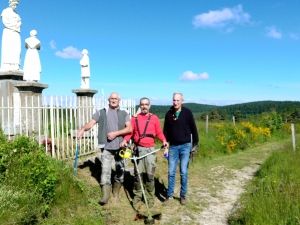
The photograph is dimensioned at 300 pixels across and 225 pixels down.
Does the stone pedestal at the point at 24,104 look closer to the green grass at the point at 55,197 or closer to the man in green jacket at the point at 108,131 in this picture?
the green grass at the point at 55,197

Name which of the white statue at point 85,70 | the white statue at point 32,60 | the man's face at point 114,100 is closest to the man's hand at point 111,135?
the man's face at point 114,100

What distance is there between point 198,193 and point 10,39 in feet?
22.1

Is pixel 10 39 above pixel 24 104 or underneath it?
above

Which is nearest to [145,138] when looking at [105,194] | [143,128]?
[143,128]

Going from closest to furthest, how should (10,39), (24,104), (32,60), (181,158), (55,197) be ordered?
1. (55,197)
2. (181,158)
3. (24,104)
4. (32,60)
5. (10,39)

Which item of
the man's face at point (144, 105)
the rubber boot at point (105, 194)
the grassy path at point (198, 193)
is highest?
the man's face at point (144, 105)

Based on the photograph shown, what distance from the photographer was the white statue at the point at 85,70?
1104 centimetres

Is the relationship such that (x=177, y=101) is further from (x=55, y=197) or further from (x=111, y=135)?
(x=55, y=197)

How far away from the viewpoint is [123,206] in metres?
5.16

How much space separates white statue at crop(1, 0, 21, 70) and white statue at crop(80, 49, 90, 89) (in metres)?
3.03

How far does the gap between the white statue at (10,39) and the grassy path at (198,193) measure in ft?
12.9

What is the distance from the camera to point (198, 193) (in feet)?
20.7

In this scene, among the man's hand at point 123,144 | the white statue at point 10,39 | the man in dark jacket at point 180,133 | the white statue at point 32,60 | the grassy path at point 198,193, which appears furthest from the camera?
the white statue at point 10,39

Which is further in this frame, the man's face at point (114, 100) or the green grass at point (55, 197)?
the man's face at point (114, 100)
